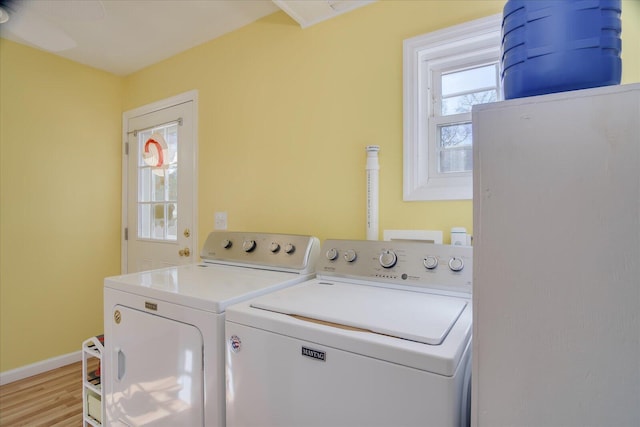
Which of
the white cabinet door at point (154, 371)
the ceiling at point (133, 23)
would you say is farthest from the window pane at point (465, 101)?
the white cabinet door at point (154, 371)

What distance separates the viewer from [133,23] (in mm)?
2117

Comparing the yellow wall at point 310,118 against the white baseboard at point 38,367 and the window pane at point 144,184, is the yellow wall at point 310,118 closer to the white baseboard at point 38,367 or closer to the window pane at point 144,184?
the window pane at point 144,184

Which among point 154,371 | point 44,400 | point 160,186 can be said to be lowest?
point 44,400

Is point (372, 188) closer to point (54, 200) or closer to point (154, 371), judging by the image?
point (154, 371)

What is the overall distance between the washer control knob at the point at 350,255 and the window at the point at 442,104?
40cm

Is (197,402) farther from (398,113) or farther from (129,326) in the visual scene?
(398,113)

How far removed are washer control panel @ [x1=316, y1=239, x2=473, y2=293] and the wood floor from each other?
195cm

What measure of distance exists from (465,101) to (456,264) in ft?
2.69

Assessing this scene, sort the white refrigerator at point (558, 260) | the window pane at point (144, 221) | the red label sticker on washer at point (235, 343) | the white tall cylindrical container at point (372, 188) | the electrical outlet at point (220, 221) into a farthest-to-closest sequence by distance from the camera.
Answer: the window pane at point (144, 221) < the electrical outlet at point (220, 221) < the white tall cylindrical container at point (372, 188) < the red label sticker on washer at point (235, 343) < the white refrigerator at point (558, 260)

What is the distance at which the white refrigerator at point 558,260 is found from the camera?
1.75ft

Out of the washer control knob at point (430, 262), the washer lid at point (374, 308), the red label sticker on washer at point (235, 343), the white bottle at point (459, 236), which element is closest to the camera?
the washer lid at point (374, 308)

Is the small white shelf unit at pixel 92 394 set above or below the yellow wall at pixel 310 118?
below

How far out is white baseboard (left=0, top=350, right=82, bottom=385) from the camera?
7.64 ft

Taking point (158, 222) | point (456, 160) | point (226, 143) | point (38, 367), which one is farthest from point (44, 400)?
point (456, 160)
